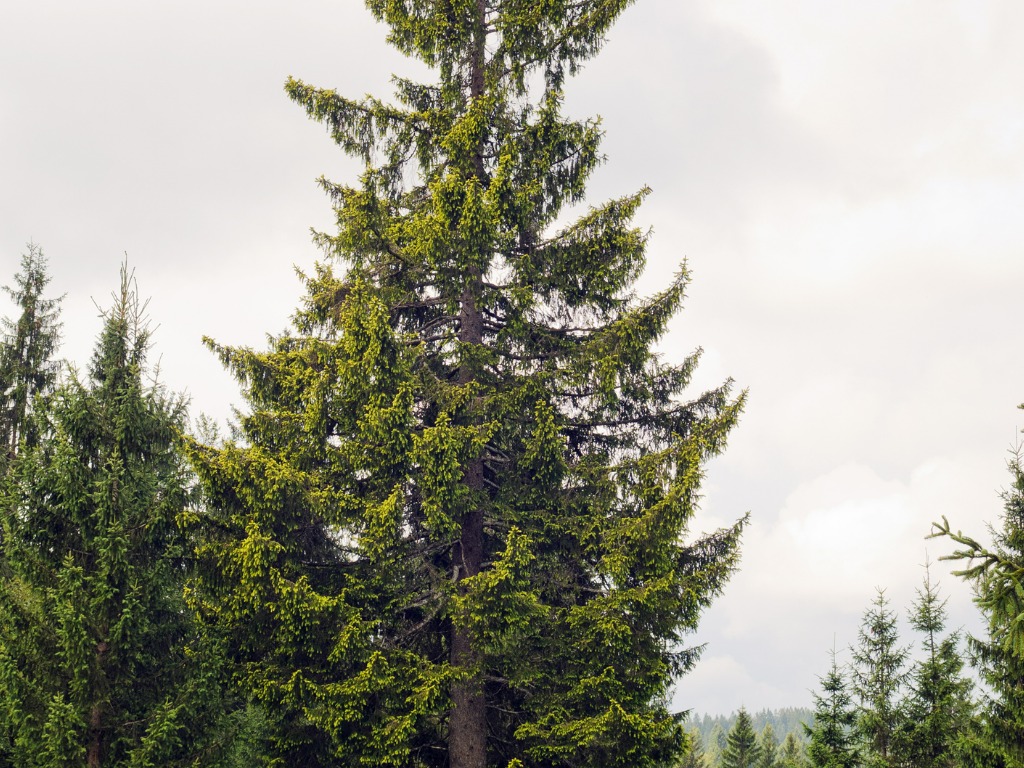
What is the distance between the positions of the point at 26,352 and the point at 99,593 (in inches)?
655

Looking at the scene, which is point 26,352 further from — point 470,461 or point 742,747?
point 742,747

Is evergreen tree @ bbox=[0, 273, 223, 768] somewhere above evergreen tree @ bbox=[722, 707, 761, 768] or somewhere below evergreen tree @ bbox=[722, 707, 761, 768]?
above

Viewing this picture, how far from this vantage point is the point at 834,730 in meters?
22.1

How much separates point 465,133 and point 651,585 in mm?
8916

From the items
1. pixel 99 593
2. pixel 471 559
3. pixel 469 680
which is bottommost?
pixel 469 680

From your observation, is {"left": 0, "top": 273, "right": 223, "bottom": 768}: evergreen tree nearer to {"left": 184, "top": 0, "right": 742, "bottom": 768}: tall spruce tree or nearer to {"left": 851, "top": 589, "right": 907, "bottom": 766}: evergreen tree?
{"left": 184, "top": 0, "right": 742, "bottom": 768}: tall spruce tree

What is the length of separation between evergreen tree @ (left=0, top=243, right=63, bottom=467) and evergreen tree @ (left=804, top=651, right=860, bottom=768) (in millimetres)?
22983

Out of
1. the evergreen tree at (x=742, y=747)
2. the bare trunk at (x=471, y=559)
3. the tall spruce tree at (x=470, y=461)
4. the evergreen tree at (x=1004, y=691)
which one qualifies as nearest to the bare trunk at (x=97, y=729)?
the tall spruce tree at (x=470, y=461)

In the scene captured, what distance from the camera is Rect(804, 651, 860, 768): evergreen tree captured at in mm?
21703

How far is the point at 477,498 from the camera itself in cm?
1589

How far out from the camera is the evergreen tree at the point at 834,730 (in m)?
21.7

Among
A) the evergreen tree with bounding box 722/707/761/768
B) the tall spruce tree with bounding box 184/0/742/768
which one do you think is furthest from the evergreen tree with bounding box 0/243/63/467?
the evergreen tree with bounding box 722/707/761/768

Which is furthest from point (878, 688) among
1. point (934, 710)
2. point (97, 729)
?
point (97, 729)

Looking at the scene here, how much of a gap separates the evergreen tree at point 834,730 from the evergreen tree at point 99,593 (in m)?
15.3
